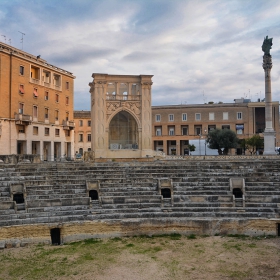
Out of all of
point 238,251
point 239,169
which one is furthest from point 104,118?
point 238,251

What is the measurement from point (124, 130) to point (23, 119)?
1024 cm

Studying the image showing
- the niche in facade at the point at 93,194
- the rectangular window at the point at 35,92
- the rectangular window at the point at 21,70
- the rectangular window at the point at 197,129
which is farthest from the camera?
the rectangular window at the point at 197,129

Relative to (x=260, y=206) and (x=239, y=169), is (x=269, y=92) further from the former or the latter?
(x=260, y=206)

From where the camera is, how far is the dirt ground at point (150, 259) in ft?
32.0

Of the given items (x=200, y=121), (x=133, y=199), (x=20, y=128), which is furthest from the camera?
(x=200, y=121)

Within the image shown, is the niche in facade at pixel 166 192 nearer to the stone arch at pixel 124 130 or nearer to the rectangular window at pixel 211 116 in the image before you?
the stone arch at pixel 124 130

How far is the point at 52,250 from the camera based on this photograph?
39.6ft

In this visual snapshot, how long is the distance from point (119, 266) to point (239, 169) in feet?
31.8

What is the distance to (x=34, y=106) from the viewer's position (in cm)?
3412

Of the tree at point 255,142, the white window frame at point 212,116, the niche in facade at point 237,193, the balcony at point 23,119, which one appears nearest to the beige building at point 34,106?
the balcony at point 23,119

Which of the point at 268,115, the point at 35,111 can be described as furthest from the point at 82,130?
the point at 268,115

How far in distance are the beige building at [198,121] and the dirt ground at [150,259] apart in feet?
129

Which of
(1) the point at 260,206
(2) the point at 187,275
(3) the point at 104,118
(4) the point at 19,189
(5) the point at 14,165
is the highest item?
(3) the point at 104,118

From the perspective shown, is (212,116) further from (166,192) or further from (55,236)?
(55,236)
